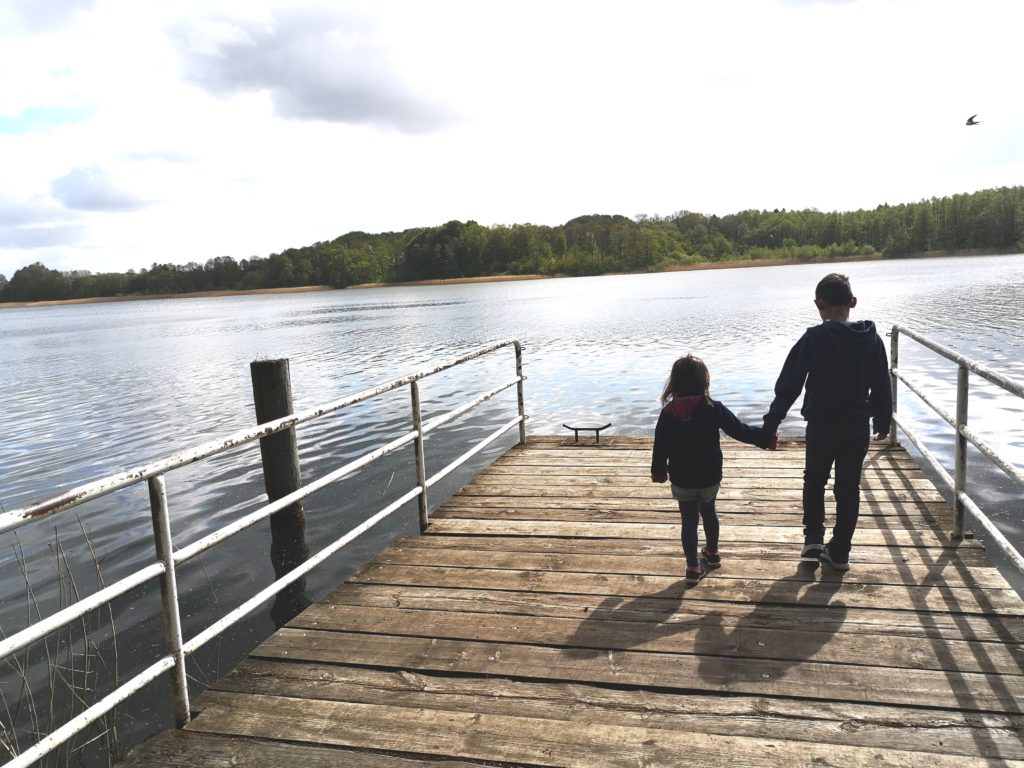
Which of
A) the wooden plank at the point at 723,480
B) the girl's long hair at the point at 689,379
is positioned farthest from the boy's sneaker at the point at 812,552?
the wooden plank at the point at 723,480

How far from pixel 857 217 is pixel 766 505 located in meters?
159

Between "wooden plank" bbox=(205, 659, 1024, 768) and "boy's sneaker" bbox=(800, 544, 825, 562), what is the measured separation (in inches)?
54.9

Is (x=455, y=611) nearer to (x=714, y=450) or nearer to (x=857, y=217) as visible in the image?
(x=714, y=450)

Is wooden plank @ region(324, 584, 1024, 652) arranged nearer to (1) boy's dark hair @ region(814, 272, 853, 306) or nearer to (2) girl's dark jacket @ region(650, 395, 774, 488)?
(2) girl's dark jacket @ region(650, 395, 774, 488)

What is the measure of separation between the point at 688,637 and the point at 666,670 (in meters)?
0.32

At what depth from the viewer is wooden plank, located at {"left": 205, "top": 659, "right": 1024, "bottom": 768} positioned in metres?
2.49

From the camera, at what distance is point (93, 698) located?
505 cm

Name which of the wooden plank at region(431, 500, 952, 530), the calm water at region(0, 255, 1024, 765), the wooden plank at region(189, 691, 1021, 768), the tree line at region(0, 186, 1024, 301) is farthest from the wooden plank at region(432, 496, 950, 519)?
the tree line at region(0, 186, 1024, 301)

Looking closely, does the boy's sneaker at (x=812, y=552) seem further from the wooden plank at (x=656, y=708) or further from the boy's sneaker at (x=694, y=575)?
the wooden plank at (x=656, y=708)

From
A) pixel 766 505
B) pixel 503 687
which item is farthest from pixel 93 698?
pixel 766 505

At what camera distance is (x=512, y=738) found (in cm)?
260

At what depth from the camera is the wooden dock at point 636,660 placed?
2.54m

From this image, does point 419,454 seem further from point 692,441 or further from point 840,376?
point 840,376

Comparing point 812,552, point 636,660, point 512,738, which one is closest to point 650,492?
point 812,552
